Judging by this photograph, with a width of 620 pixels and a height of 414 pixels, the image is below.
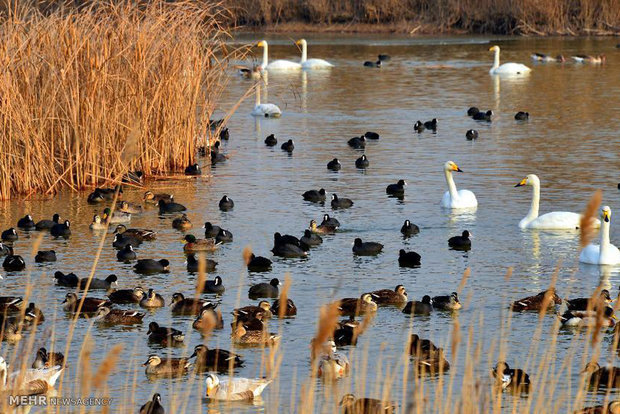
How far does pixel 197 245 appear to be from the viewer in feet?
48.8

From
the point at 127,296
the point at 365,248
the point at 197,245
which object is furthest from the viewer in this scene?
the point at 197,245

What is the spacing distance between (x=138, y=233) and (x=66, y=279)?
9.01 ft

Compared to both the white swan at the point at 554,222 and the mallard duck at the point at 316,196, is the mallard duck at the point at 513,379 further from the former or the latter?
the mallard duck at the point at 316,196

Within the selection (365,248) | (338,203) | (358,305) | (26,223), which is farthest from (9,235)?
(358,305)

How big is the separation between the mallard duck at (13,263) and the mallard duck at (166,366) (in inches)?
167

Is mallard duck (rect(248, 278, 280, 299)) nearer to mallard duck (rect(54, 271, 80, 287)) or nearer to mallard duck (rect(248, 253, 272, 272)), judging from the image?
mallard duck (rect(248, 253, 272, 272))

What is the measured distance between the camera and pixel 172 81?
19562 millimetres

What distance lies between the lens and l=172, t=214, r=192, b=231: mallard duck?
54.1 ft

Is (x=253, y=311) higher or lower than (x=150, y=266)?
higher

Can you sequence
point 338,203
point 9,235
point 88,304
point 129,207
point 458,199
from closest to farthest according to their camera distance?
point 88,304 < point 9,235 < point 458,199 < point 129,207 < point 338,203

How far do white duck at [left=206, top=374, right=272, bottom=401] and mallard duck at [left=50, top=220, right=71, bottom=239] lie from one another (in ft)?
22.8

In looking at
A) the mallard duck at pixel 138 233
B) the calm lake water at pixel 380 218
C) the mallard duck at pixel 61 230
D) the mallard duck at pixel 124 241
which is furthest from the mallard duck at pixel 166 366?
the mallard duck at pixel 61 230

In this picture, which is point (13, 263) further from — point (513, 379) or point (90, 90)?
point (513, 379)

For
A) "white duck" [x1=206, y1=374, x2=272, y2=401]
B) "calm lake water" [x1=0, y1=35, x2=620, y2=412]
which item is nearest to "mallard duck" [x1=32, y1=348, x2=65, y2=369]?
"calm lake water" [x1=0, y1=35, x2=620, y2=412]
